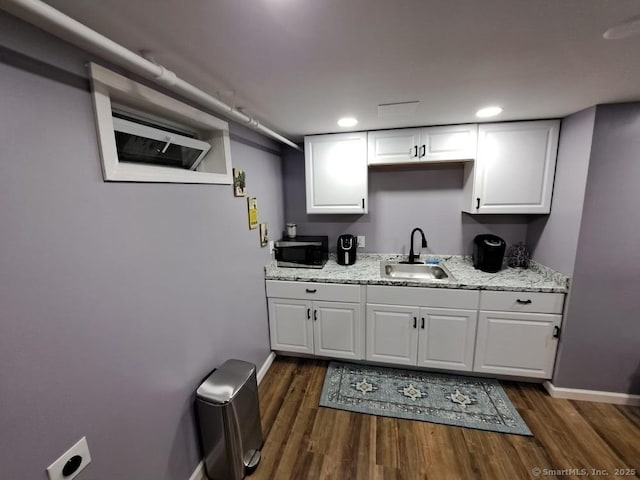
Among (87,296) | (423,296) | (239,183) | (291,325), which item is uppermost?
(239,183)

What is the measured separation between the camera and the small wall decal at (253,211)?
2.10 meters

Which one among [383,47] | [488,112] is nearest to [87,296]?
[383,47]

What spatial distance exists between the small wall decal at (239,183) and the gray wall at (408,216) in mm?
921

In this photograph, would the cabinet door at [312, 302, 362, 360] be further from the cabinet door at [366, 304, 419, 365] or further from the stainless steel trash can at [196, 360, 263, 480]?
the stainless steel trash can at [196, 360, 263, 480]

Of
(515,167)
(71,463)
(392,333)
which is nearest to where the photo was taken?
(71,463)

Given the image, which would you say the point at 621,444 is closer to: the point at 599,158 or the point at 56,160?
the point at 599,158

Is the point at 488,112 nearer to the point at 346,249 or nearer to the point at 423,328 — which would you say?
the point at 346,249

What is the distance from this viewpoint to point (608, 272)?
5.83 feet

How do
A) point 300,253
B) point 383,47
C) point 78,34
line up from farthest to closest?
point 300,253 < point 383,47 < point 78,34

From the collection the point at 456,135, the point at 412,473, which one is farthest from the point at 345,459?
the point at 456,135

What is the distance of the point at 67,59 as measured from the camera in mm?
890

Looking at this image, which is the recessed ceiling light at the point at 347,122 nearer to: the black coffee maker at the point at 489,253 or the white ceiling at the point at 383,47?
the white ceiling at the point at 383,47

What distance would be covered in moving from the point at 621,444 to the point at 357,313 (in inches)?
70.6

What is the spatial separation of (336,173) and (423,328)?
1.56 metres
